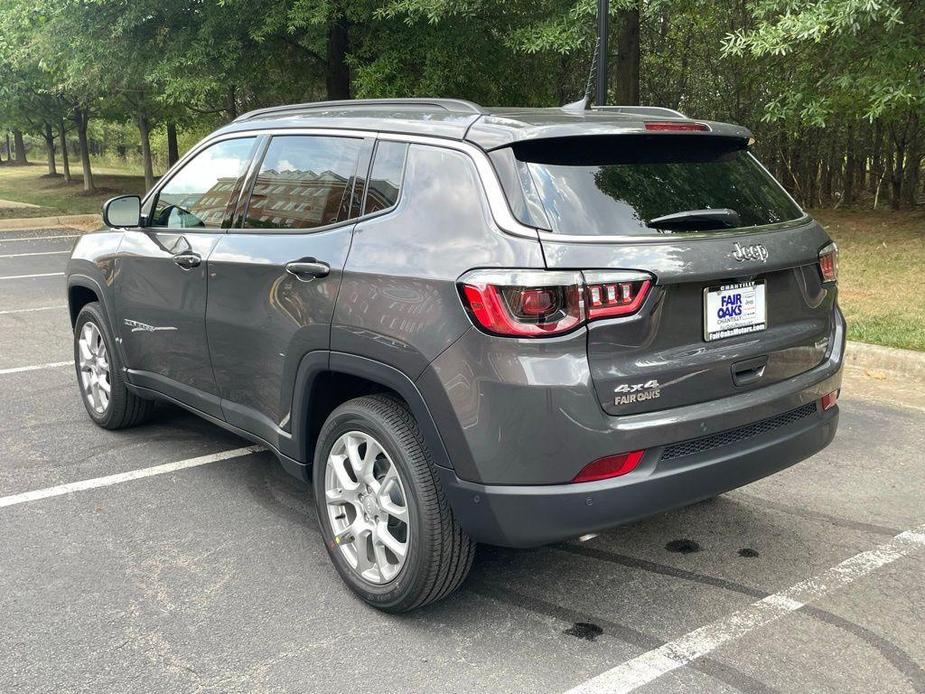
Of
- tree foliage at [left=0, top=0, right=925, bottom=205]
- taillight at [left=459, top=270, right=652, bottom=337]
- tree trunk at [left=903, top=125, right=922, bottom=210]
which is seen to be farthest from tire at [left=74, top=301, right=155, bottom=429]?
tree trunk at [left=903, top=125, right=922, bottom=210]

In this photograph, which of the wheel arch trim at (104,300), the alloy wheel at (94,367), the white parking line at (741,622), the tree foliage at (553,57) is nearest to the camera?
the white parking line at (741,622)

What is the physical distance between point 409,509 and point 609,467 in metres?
0.70

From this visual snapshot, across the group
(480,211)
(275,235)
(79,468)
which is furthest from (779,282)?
(79,468)

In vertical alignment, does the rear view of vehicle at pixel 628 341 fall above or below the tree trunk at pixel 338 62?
below

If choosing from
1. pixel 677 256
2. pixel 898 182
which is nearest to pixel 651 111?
pixel 677 256

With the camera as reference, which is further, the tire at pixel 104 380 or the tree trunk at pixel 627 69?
the tree trunk at pixel 627 69

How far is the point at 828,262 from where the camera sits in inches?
138

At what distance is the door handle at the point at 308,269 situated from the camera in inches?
133

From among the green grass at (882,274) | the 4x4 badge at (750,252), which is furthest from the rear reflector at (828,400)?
the green grass at (882,274)

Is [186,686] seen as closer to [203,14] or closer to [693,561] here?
[693,561]

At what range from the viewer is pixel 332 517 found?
3.48 metres

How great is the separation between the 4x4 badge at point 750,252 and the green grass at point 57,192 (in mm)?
22319

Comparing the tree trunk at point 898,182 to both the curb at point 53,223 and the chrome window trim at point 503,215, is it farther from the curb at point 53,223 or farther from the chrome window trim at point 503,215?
the curb at point 53,223

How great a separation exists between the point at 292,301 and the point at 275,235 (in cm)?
37
